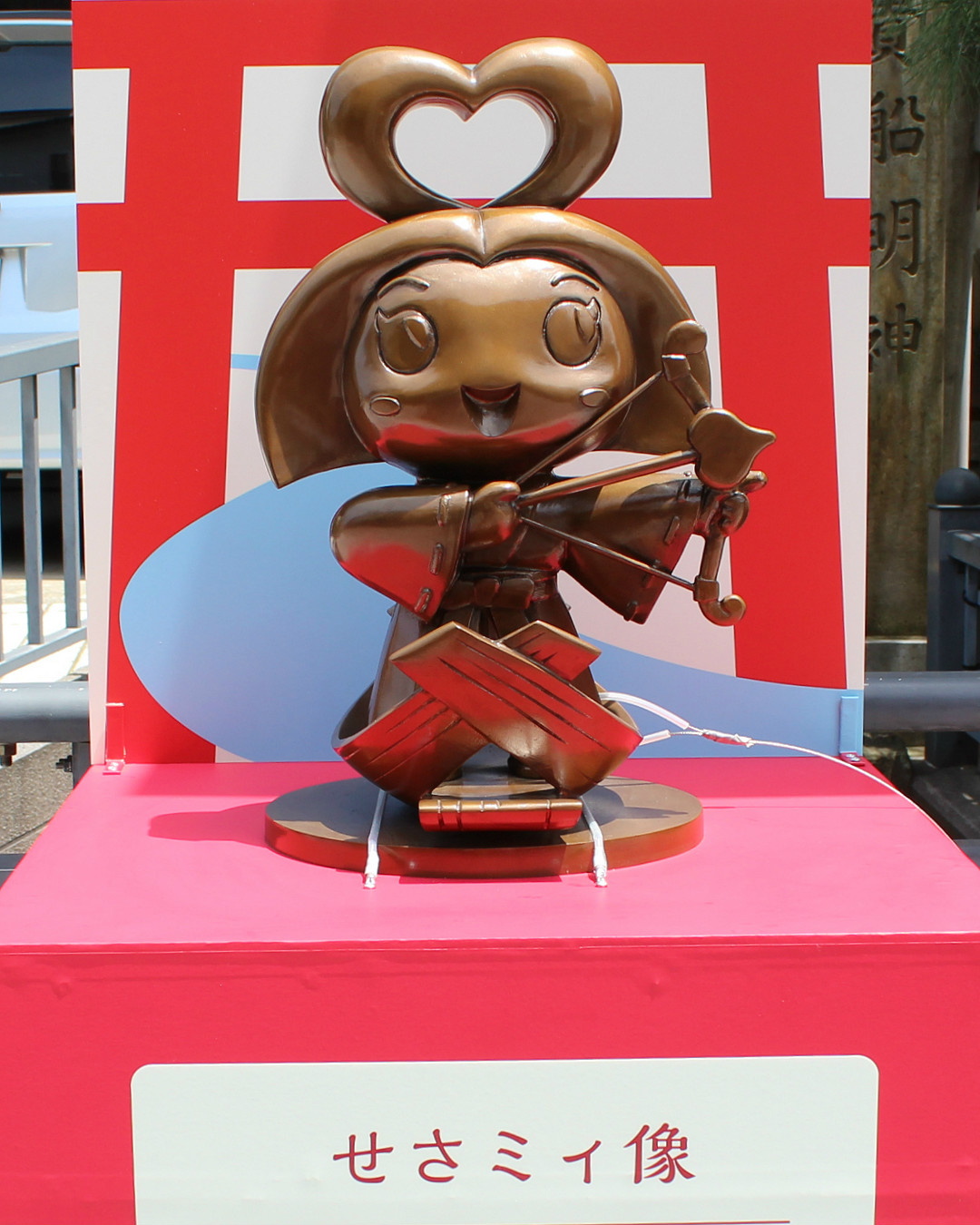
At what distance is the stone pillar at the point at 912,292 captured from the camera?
3.63 meters

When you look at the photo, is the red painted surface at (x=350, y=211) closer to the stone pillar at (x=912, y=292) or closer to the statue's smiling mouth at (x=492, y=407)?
the statue's smiling mouth at (x=492, y=407)

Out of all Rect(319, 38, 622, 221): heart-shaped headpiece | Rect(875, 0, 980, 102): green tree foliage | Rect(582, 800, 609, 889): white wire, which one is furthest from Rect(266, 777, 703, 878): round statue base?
Rect(875, 0, 980, 102): green tree foliage

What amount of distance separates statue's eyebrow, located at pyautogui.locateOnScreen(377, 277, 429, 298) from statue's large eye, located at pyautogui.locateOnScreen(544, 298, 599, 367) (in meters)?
0.11

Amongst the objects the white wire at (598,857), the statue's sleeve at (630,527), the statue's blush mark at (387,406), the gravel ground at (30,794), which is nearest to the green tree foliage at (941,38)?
the statue's sleeve at (630,527)

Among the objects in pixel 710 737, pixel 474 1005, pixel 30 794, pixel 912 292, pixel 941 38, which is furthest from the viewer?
pixel 912 292

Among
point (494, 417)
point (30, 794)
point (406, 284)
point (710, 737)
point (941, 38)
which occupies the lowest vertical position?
point (30, 794)

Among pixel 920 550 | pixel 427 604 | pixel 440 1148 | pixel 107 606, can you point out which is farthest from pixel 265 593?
pixel 920 550

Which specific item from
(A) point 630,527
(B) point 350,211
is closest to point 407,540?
(A) point 630,527

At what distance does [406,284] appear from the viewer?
1.14m

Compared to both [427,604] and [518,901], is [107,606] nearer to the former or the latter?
[427,604]

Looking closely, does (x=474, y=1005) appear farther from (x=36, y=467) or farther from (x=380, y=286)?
(x=36, y=467)

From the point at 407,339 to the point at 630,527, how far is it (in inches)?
11.1

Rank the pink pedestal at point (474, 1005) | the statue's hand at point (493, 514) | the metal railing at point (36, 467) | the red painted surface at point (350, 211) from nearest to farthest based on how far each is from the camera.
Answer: the pink pedestal at point (474, 1005) → the statue's hand at point (493, 514) → the red painted surface at point (350, 211) → the metal railing at point (36, 467)

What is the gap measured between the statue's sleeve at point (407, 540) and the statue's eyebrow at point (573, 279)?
206 mm
